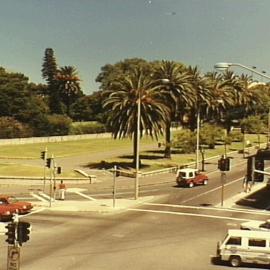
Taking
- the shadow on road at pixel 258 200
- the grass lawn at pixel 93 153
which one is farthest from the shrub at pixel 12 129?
the shadow on road at pixel 258 200

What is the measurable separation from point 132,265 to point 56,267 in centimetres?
A: 347

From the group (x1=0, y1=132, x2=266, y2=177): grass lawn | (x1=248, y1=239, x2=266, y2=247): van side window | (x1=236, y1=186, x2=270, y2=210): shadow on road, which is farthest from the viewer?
(x1=0, y1=132, x2=266, y2=177): grass lawn

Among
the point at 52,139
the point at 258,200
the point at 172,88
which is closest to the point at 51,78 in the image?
the point at 52,139

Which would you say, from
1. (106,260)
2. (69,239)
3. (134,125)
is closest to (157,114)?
(134,125)

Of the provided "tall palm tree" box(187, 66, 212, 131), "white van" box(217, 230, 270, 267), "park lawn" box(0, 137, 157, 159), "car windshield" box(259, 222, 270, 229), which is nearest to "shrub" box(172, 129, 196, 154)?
"tall palm tree" box(187, 66, 212, 131)

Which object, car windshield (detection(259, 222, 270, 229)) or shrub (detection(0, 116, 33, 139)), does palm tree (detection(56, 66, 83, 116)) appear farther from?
car windshield (detection(259, 222, 270, 229))

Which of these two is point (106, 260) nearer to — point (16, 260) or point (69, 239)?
point (69, 239)

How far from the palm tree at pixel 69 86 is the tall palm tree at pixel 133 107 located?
103 m

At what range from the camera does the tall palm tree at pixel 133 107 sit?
2628 inches

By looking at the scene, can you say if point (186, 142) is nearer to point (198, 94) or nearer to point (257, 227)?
point (198, 94)

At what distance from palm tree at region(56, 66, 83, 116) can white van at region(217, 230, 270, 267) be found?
472 feet

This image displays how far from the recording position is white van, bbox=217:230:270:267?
1122 inches

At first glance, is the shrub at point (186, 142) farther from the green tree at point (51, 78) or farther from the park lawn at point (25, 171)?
the green tree at point (51, 78)

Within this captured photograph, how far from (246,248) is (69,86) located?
488 feet
